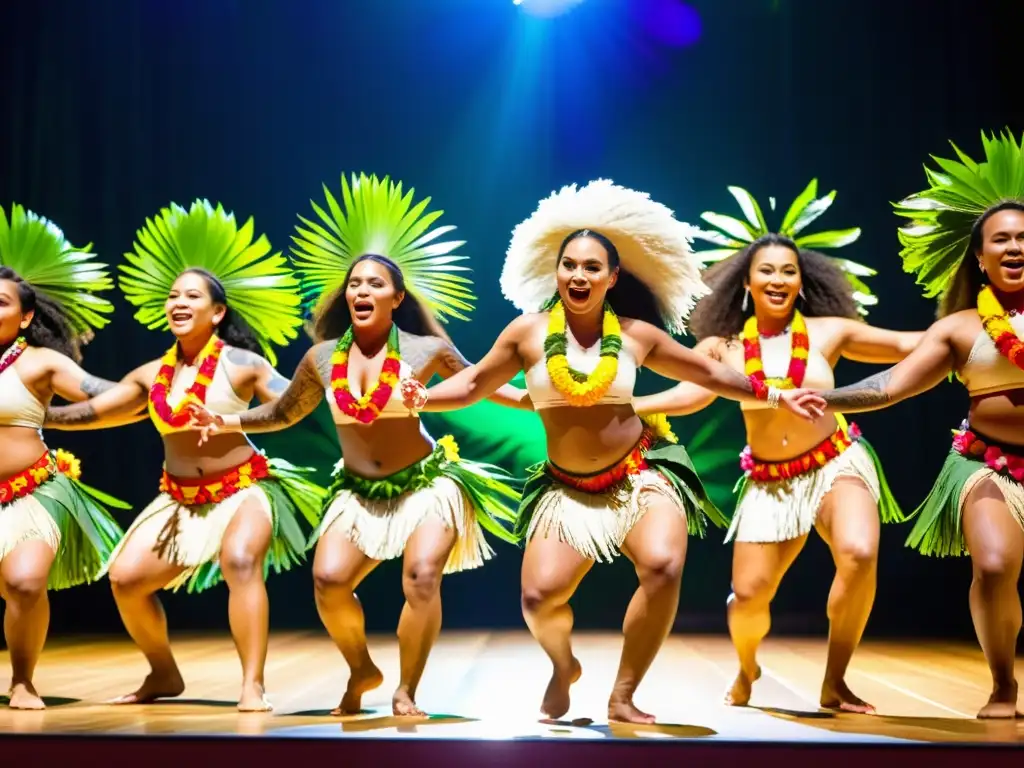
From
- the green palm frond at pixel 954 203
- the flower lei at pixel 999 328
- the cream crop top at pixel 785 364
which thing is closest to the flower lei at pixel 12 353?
the cream crop top at pixel 785 364

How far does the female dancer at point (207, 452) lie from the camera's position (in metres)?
3.46

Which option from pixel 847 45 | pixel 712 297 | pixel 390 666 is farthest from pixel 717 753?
pixel 847 45

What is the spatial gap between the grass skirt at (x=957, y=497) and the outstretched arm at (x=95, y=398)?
239cm

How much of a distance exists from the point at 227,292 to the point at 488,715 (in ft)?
5.16

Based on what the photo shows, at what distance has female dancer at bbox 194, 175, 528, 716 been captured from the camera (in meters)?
3.27

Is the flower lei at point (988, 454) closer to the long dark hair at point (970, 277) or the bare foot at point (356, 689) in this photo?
the long dark hair at point (970, 277)

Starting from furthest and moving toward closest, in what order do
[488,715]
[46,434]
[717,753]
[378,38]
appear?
[46,434]
[378,38]
[488,715]
[717,753]

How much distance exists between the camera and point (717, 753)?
8.79 feet

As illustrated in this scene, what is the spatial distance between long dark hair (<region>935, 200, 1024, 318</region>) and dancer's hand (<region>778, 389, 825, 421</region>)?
54 cm

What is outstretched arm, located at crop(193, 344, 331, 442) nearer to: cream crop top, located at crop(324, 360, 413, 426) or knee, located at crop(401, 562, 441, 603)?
cream crop top, located at crop(324, 360, 413, 426)

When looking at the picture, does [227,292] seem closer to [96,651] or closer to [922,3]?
[96,651]

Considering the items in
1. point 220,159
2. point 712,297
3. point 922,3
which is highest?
point 922,3

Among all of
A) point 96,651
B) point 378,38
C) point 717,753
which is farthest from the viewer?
point 378,38

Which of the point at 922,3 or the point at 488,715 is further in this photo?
the point at 922,3
